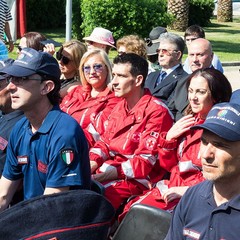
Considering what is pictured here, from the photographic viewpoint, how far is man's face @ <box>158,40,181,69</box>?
22.2 ft

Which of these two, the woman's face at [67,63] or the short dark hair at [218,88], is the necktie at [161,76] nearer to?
the woman's face at [67,63]

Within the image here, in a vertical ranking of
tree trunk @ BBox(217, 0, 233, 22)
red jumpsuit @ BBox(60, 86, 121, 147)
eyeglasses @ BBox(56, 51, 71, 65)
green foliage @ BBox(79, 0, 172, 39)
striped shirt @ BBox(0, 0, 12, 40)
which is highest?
eyeglasses @ BBox(56, 51, 71, 65)

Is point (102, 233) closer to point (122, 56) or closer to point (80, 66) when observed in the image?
point (122, 56)

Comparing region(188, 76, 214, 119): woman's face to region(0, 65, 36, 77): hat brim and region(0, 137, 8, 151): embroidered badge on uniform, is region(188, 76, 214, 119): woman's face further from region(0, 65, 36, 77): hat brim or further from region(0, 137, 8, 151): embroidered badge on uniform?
region(0, 137, 8, 151): embroidered badge on uniform

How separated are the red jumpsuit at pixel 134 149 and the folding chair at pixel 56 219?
93.1 inches

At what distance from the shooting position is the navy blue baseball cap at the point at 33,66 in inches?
158

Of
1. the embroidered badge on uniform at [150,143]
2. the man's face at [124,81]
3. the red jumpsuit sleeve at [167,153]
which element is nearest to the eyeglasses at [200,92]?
the red jumpsuit sleeve at [167,153]

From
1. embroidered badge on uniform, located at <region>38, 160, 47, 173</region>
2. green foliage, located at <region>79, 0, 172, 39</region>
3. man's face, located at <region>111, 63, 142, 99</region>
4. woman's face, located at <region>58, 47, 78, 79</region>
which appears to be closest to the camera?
embroidered badge on uniform, located at <region>38, 160, 47, 173</region>

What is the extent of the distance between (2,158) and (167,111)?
1.45 metres

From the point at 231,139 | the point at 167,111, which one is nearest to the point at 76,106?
the point at 167,111

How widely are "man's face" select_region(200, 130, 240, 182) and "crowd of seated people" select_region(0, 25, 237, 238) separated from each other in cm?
108

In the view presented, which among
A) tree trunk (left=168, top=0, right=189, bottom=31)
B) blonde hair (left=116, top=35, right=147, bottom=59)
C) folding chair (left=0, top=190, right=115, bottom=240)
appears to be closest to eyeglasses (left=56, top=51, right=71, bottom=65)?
blonde hair (left=116, top=35, right=147, bottom=59)

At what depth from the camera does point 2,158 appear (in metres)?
4.60

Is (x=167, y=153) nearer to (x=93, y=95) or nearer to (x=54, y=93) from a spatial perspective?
(x=54, y=93)
